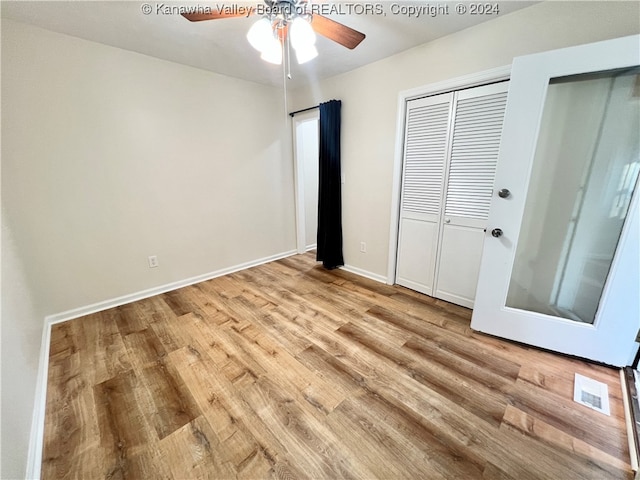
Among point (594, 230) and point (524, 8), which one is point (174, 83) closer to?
point (524, 8)

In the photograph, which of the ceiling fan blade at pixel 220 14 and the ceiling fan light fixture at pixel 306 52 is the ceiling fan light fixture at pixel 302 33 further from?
the ceiling fan blade at pixel 220 14

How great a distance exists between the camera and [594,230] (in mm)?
1665

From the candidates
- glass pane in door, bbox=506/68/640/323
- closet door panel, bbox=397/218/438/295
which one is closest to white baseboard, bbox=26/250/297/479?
closet door panel, bbox=397/218/438/295

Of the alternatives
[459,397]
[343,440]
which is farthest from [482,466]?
[343,440]

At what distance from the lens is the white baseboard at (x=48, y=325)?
44.8 inches

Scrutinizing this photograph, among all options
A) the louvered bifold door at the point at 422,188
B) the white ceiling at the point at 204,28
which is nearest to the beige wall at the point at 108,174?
the white ceiling at the point at 204,28

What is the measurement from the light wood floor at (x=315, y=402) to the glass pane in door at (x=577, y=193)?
0.49 m

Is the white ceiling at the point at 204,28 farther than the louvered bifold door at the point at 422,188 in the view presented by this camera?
No

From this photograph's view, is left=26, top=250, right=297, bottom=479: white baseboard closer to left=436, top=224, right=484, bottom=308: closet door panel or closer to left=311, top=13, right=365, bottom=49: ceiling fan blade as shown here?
left=436, top=224, right=484, bottom=308: closet door panel

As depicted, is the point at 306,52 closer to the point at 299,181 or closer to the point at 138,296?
the point at 299,181

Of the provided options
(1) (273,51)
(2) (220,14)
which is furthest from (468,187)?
(2) (220,14)

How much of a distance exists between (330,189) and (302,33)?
1.86m

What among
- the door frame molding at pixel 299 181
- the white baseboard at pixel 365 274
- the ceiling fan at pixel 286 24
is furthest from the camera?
the door frame molding at pixel 299 181

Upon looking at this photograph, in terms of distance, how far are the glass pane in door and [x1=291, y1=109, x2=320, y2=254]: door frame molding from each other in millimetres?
2421
